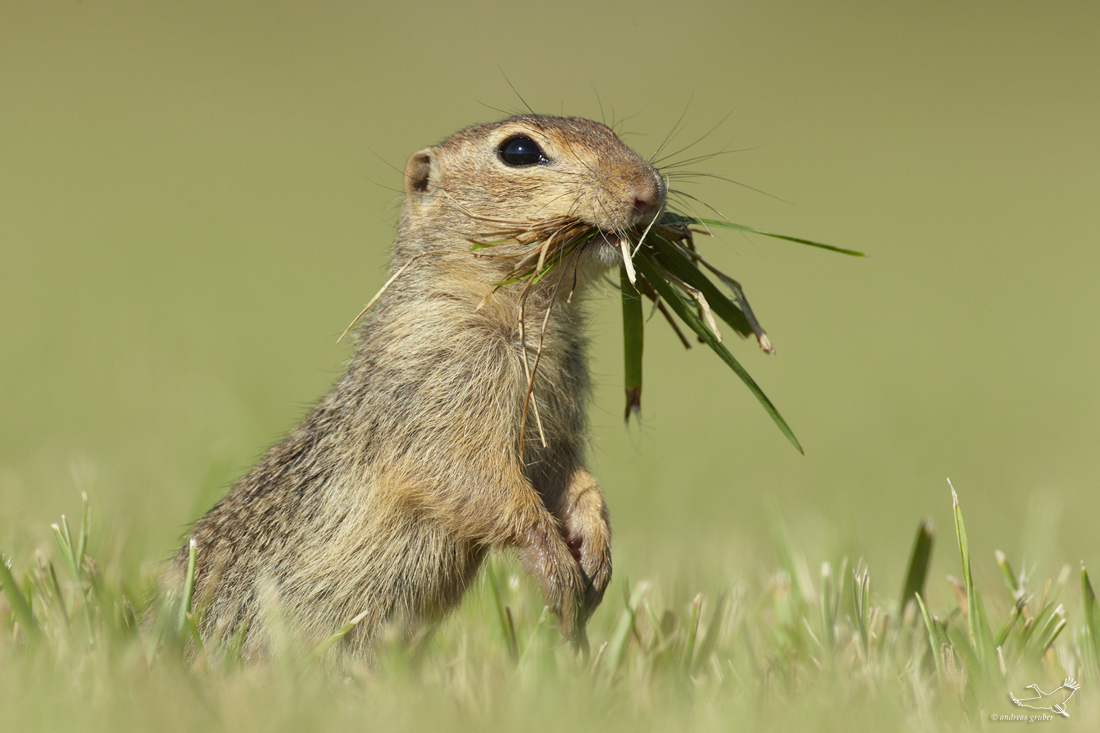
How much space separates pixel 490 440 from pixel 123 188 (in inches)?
619

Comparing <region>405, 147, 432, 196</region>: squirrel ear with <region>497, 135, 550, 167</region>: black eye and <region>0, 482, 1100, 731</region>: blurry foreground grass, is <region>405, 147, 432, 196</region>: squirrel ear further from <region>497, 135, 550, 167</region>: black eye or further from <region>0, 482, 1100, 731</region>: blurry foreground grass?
<region>0, 482, 1100, 731</region>: blurry foreground grass

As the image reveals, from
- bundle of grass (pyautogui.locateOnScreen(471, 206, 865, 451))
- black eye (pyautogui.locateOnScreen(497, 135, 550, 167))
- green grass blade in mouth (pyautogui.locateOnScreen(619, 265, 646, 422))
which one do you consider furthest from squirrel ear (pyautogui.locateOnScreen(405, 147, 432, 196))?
green grass blade in mouth (pyautogui.locateOnScreen(619, 265, 646, 422))

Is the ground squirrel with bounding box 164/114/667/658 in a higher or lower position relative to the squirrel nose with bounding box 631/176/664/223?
lower

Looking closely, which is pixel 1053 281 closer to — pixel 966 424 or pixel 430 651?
pixel 966 424

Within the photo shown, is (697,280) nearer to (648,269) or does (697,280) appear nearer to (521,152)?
(648,269)

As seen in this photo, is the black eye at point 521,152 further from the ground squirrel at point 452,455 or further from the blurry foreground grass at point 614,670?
the blurry foreground grass at point 614,670

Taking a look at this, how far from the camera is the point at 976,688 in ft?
11.0

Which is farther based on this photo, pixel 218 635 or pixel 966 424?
pixel 966 424

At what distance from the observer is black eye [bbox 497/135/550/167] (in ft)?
14.5

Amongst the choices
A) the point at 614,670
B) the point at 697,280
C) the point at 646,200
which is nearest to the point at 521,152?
the point at 646,200

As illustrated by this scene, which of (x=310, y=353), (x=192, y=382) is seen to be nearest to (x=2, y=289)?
(x=310, y=353)

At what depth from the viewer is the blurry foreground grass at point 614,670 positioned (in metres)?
2.93

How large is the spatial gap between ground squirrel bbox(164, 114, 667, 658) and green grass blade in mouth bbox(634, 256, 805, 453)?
199mm

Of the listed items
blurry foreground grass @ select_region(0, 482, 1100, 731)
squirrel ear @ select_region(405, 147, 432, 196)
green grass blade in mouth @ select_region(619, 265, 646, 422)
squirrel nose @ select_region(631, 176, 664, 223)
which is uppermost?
squirrel ear @ select_region(405, 147, 432, 196)
